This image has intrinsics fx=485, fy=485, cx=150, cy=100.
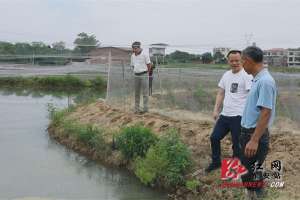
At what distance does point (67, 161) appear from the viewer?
1013cm

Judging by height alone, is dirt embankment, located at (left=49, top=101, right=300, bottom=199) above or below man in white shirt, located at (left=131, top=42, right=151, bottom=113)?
below

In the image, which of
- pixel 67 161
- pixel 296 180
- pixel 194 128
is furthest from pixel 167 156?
pixel 67 161

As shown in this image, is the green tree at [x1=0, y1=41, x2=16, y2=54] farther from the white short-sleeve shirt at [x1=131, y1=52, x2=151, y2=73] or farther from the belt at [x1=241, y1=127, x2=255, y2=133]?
the belt at [x1=241, y1=127, x2=255, y2=133]

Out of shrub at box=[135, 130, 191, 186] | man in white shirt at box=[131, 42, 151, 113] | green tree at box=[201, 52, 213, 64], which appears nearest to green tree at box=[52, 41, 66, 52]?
green tree at box=[201, 52, 213, 64]

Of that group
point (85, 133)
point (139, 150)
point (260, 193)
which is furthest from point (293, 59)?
point (260, 193)

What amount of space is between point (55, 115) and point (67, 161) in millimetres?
3797

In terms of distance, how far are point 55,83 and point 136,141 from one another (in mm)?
19258

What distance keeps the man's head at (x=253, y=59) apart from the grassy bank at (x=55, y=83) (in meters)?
22.2

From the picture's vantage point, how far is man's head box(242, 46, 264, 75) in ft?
15.0

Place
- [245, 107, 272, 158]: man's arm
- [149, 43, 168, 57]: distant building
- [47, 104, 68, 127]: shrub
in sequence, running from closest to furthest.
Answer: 1. [245, 107, 272, 158]: man's arm
2. [47, 104, 68, 127]: shrub
3. [149, 43, 168, 57]: distant building

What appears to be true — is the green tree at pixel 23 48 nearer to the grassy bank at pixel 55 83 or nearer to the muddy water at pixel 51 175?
the grassy bank at pixel 55 83

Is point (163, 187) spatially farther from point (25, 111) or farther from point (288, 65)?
point (25, 111)

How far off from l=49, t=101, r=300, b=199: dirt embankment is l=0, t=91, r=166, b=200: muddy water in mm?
359

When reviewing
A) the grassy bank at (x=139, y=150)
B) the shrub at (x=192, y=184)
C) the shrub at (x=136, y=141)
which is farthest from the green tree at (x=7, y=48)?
the shrub at (x=192, y=184)
